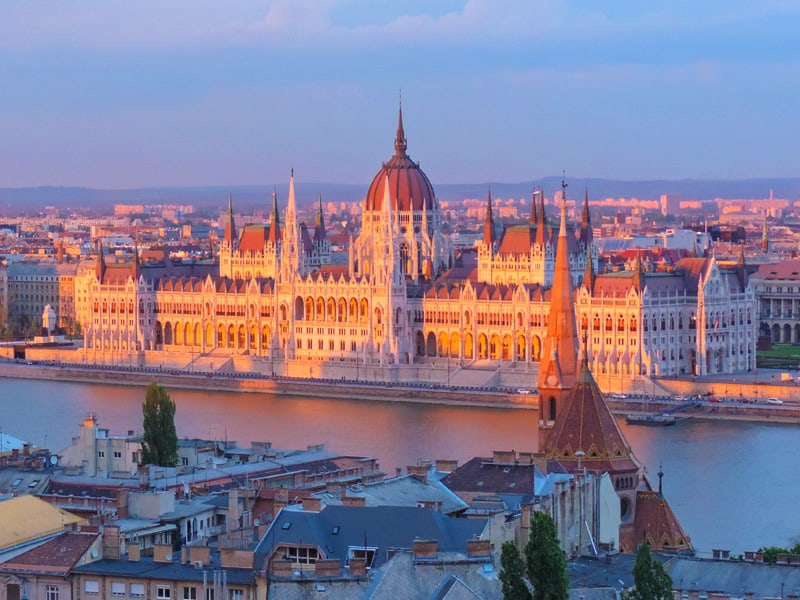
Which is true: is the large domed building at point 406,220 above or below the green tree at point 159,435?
above

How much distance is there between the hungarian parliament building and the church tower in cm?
2772

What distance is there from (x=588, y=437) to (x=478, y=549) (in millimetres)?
7656

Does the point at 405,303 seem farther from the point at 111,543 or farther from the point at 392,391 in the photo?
the point at 111,543

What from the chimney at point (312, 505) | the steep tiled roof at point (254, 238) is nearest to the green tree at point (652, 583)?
the chimney at point (312, 505)

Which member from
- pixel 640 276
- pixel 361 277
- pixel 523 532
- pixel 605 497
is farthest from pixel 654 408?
pixel 523 532

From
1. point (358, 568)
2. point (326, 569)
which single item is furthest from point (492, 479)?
point (326, 569)

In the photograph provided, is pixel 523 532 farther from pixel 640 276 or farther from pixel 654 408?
pixel 640 276

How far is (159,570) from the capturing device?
19625 millimetres

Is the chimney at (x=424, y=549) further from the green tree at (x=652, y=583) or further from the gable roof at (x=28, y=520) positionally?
the gable roof at (x=28, y=520)

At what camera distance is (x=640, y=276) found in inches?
2477

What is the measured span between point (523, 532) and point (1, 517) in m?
4.49

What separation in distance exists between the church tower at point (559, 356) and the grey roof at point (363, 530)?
871 cm

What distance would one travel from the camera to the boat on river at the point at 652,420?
53.2 meters

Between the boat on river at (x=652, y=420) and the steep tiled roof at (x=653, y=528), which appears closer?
the steep tiled roof at (x=653, y=528)
